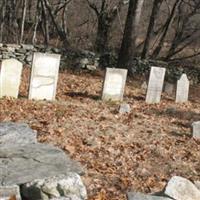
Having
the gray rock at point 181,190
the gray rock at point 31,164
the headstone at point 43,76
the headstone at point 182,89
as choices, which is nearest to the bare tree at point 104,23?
the headstone at point 182,89

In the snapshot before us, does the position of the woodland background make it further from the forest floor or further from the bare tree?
the forest floor

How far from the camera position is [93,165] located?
25.9ft

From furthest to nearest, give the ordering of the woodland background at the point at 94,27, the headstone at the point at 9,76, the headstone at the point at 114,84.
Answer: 1. the woodland background at the point at 94,27
2. the headstone at the point at 114,84
3. the headstone at the point at 9,76

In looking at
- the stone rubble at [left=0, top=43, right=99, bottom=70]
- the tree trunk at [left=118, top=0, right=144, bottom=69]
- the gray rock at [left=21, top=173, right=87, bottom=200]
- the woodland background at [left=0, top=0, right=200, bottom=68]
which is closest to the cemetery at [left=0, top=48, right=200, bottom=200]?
the gray rock at [left=21, top=173, right=87, bottom=200]

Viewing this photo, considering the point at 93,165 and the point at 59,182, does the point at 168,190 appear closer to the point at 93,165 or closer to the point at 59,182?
the point at 59,182

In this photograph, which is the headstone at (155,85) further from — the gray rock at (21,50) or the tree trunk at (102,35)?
the tree trunk at (102,35)

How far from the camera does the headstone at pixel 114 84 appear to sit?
1348 centimetres

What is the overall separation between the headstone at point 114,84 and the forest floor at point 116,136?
285mm

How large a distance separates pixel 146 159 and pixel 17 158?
277 cm

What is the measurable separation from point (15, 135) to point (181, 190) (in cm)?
236

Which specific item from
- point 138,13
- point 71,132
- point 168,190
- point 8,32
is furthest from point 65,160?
point 8,32

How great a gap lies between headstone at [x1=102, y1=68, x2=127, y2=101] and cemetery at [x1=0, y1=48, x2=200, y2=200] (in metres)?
0.02

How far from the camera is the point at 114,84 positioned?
13.6 meters

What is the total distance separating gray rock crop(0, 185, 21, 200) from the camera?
5.54 metres
